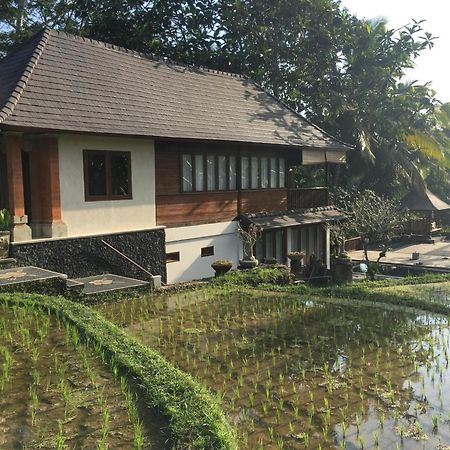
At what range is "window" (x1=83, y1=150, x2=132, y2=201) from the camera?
12477 millimetres

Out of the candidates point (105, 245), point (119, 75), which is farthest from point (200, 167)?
point (105, 245)

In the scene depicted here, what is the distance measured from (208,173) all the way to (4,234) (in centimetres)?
729

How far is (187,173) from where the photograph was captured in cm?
1533

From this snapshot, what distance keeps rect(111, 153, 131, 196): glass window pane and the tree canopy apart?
13.1m

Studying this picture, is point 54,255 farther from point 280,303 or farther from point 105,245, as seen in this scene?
point 280,303

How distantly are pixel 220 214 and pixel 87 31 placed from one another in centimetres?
1376

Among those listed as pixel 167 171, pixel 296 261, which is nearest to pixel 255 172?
pixel 296 261

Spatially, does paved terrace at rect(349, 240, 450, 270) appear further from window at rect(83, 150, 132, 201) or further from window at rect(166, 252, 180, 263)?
window at rect(83, 150, 132, 201)

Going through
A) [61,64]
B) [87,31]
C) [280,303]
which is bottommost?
[280,303]

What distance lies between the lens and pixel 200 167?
1574 centimetres

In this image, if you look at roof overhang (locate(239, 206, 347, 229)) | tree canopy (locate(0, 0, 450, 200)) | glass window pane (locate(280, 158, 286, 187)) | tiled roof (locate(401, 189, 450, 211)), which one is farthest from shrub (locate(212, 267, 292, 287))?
tiled roof (locate(401, 189, 450, 211))

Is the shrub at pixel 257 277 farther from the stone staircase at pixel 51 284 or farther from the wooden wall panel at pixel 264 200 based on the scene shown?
the wooden wall panel at pixel 264 200

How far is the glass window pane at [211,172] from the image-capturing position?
16.0 m

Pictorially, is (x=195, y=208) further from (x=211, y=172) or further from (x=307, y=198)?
(x=307, y=198)
